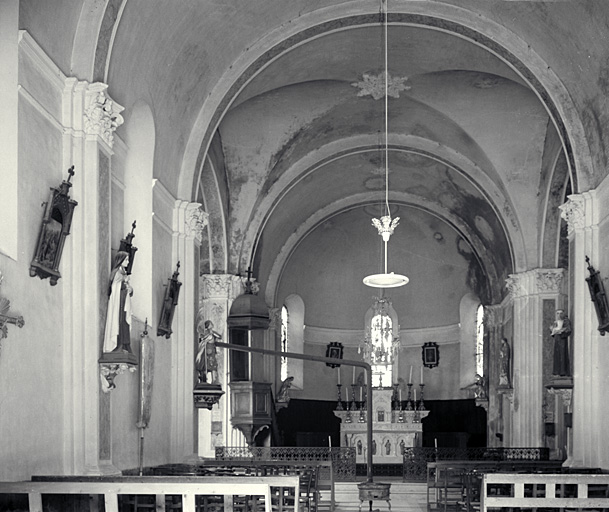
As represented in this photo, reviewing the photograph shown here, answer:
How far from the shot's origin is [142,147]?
13031 mm

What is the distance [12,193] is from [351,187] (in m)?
17.5

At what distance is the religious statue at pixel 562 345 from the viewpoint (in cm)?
1469

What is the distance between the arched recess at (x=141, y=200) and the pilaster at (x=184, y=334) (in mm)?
1621

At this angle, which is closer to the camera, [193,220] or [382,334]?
[193,220]

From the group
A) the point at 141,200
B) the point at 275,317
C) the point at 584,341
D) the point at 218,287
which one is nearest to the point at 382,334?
the point at 275,317

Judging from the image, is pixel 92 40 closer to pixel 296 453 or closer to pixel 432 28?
pixel 432 28

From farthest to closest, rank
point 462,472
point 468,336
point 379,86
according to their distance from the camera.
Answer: point 468,336, point 379,86, point 462,472

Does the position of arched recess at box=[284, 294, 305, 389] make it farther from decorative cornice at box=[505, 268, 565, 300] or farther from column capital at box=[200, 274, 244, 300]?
decorative cornice at box=[505, 268, 565, 300]

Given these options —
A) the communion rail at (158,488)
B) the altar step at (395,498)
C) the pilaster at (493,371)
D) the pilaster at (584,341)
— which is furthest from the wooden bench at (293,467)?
the pilaster at (493,371)

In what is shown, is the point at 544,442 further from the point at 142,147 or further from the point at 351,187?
the point at 142,147

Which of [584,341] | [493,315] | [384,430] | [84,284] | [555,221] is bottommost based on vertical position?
[384,430]

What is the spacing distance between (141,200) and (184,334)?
269 cm

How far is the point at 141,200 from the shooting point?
12.7 m

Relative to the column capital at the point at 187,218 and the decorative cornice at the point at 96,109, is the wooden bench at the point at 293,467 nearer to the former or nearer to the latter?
the column capital at the point at 187,218
